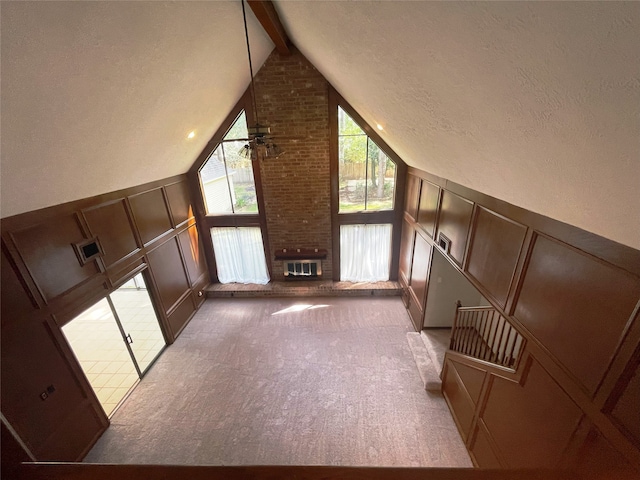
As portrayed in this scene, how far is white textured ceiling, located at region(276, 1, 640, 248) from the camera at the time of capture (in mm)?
954

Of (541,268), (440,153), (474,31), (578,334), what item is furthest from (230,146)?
(578,334)

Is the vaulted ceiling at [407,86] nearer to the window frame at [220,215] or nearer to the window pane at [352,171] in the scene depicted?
the window frame at [220,215]

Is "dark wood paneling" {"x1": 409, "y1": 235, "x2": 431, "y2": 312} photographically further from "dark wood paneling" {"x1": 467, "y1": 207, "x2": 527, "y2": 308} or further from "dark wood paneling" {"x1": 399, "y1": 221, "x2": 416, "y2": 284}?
"dark wood paneling" {"x1": 467, "y1": 207, "x2": 527, "y2": 308}

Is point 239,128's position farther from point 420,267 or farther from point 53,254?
point 420,267

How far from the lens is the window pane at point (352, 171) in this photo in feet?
17.2

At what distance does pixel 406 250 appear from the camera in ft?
18.2

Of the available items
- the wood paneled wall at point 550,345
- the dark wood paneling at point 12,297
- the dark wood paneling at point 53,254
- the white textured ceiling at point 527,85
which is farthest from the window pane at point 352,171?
the dark wood paneling at point 12,297

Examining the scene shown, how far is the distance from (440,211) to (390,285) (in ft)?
8.65

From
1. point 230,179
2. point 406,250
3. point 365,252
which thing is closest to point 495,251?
point 406,250

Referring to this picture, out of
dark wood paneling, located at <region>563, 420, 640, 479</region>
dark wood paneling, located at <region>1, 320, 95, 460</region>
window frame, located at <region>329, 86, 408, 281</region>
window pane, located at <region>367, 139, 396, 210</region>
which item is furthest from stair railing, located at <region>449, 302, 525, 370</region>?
dark wood paneling, located at <region>1, 320, 95, 460</region>

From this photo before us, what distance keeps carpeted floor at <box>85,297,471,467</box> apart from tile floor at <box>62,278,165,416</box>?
0.33 metres

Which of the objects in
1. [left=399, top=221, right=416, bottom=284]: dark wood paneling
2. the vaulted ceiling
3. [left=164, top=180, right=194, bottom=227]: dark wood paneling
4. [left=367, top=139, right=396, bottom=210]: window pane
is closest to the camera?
the vaulted ceiling

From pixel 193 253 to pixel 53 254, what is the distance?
287cm

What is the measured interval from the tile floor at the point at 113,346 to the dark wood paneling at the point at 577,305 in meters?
5.20
